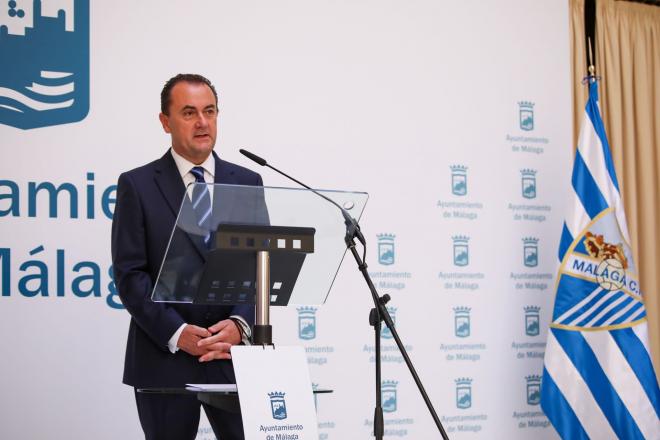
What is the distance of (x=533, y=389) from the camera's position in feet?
16.7

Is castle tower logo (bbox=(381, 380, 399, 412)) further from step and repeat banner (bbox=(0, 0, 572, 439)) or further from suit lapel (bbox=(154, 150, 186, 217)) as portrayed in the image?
suit lapel (bbox=(154, 150, 186, 217))

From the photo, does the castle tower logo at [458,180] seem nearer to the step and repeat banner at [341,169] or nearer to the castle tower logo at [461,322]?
the step and repeat banner at [341,169]

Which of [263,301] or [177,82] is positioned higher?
[177,82]

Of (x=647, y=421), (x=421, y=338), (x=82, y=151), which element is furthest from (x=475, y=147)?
(x=82, y=151)

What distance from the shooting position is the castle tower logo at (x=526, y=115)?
17.0 feet

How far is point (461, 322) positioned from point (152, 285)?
2.54 metres

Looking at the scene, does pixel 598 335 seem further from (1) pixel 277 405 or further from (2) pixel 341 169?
(1) pixel 277 405

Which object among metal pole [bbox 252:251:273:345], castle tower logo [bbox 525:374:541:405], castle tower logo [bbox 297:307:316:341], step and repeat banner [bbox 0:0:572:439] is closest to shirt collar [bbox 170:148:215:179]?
metal pole [bbox 252:251:273:345]

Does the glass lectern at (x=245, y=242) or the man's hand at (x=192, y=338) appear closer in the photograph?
the glass lectern at (x=245, y=242)

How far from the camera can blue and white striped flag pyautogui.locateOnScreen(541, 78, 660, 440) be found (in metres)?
4.70

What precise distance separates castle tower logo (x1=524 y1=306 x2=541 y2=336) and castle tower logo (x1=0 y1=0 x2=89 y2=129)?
287 centimetres

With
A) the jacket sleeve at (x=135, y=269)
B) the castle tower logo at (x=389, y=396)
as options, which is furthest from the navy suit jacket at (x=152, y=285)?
the castle tower logo at (x=389, y=396)

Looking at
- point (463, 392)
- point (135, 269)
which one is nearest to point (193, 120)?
point (135, 269)

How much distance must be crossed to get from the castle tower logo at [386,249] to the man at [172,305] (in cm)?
178
